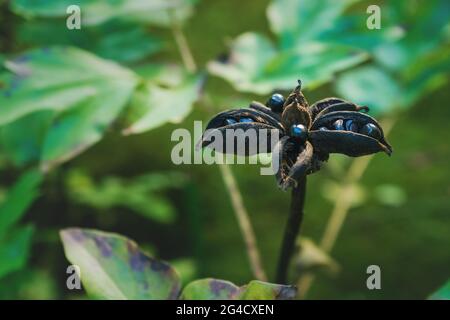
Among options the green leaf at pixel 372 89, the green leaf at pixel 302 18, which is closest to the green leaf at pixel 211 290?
the green leaf at pixel 302 18

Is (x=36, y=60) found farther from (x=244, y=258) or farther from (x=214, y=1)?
(x=214, y=1)

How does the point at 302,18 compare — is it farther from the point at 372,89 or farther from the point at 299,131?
the point at 299,131

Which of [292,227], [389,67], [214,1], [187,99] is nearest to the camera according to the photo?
[292,227]

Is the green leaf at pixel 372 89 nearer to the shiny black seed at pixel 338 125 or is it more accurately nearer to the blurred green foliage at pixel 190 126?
the blurred green foliage at pixel 190 126

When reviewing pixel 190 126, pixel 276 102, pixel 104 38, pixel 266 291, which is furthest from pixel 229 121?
pixel 190 126

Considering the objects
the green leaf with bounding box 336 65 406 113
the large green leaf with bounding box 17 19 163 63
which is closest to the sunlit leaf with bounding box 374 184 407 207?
the green leaf with bounding box 336 65 406 113

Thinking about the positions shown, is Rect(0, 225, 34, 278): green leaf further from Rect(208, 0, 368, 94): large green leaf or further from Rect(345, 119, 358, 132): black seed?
Rect(345, 119, 358, 132): black seed

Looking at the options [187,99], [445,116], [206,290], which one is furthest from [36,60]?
[445,116]
